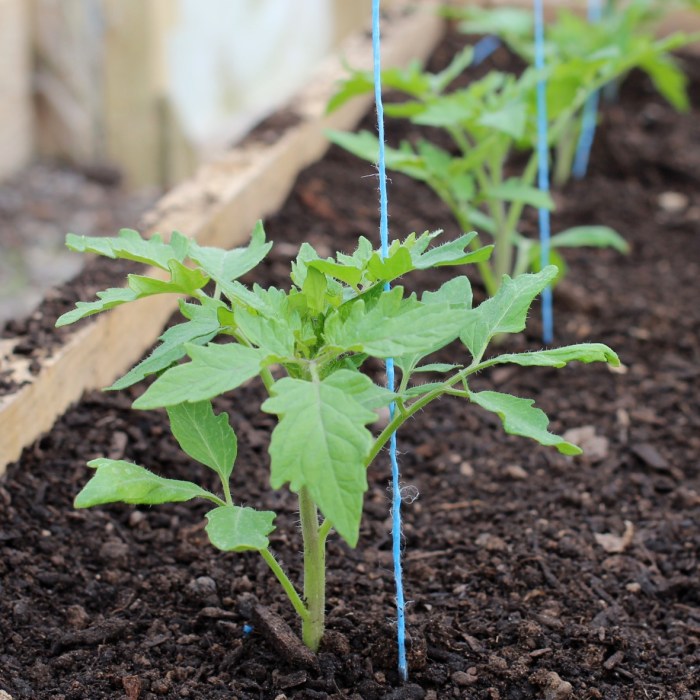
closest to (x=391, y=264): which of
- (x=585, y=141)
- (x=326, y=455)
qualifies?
(x=326, y=455)

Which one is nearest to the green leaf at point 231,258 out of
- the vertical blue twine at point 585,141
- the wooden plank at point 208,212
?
the wooden plank at point 208,212

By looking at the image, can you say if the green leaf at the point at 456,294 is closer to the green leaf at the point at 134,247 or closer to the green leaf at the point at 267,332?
the green leaf at the point at 267,332

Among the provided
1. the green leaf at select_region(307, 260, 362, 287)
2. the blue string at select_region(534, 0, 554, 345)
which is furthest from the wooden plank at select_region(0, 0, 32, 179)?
the green leaf at select_region(307, 260, 362, 287)

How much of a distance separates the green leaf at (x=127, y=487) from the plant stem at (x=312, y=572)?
0.14m

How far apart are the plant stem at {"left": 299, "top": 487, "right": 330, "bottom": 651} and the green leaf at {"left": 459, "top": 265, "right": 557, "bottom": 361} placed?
32cm

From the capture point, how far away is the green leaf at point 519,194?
8.36 ft

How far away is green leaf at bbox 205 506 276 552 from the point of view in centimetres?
135

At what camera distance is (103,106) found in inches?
195

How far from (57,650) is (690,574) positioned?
1146mm

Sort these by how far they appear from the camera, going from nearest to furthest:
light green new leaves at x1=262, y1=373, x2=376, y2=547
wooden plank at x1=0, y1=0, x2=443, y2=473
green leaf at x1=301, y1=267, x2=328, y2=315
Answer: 1. light green new leaves at x1=262, y1=373, x2=376, y2=547
2. green leaf at x1=301, y1=267, x2=328, y2=315
3. wooden plank at x1=0, y1=0, x2=443, y2=473

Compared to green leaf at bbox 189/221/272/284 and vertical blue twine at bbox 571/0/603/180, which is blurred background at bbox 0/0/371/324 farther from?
green leaf at bbox 189/221/272/284

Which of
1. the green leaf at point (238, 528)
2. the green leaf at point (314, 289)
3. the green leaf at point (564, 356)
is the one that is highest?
the green leaf at point (564, 356)

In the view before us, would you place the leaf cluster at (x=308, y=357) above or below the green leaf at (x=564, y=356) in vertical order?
below

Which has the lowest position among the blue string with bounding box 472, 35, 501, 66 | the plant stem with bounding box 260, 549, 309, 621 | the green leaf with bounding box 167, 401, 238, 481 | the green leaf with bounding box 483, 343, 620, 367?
the plant stem with bounding box 260, 549, 309, 621
